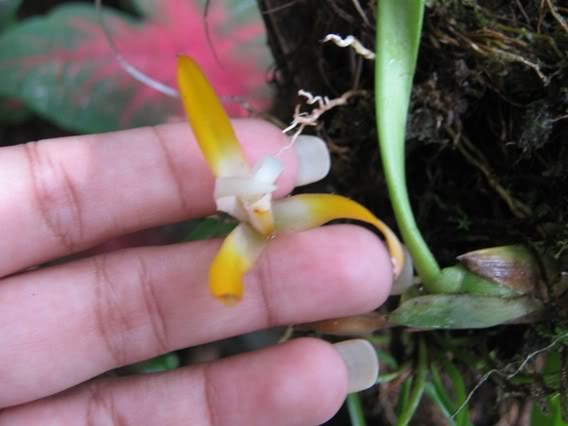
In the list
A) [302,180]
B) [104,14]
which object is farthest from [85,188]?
[104,14]

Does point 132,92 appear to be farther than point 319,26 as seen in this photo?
Yes

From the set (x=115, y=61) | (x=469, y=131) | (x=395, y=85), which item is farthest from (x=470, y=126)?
(x=115, y=61)

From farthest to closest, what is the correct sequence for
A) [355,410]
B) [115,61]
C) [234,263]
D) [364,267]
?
[115,61]
[355,410]
[364,267]
[234,263]

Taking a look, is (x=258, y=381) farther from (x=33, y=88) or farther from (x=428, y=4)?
(x=33, y=88)

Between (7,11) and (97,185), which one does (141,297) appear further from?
(7,11)

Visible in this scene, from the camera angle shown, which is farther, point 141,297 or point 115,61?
point 115,61

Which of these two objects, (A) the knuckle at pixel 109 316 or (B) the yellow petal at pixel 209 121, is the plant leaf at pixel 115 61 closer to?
(A) the knuckle at pixel 109 316

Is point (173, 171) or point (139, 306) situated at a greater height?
point (173, 171)
